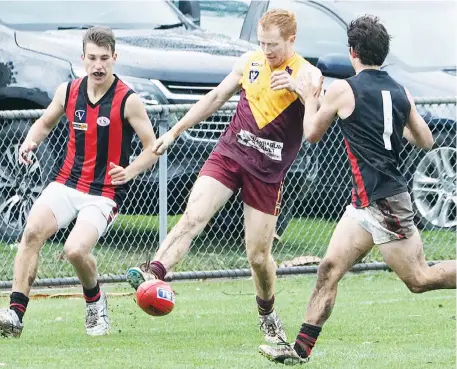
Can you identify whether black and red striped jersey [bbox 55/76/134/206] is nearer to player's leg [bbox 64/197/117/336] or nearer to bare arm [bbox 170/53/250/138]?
player's leg [bbox 64/197/117/336]

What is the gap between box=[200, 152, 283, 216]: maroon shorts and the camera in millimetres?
8117

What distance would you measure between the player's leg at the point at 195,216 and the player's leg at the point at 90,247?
2.24ft

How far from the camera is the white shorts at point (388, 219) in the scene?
719 centimetres

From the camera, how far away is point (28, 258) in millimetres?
8430

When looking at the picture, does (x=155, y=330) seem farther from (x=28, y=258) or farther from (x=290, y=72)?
(x=290, y=72)

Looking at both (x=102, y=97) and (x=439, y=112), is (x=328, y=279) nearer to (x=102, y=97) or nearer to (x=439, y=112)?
(x=102, y=97)

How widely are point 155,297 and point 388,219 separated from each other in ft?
4.13

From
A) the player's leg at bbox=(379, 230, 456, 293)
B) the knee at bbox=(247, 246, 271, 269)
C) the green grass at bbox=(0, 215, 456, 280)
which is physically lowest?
the green grass at bbox=(0, 215, 456, 280)

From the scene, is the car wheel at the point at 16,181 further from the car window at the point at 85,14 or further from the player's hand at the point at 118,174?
the player's hand at the point at 118,174

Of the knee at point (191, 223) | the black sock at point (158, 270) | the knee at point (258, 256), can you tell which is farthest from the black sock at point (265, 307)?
the black sock at point (158, 270)

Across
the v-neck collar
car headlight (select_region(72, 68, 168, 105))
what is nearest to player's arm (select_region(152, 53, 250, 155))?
the v-neck collar

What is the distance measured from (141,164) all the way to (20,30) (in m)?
3.69

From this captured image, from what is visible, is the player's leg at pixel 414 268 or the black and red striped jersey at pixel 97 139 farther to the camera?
the black and red striped jersey at pixel 97 139

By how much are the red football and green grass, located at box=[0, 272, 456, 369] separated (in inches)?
12.0
